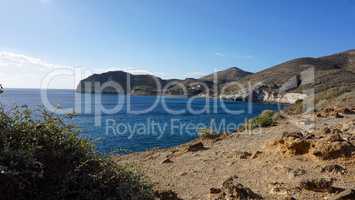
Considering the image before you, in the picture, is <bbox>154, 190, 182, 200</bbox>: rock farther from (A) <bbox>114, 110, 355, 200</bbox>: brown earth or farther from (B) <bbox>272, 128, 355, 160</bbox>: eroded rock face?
(B) <bbox>272, 128, 355, 160</bbox>: eroded rock face

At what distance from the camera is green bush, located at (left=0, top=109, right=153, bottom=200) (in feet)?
19.6

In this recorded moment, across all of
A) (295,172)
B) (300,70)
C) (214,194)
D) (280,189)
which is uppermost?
(300,70)

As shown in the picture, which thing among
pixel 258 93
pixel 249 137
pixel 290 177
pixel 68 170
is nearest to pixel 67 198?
pixel 68 170

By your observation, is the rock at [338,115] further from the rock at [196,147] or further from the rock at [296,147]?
the rock at [296,147]

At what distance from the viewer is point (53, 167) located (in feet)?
21.7

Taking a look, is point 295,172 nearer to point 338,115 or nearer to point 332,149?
point 332,149

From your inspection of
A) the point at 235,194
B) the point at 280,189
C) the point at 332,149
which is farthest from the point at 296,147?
the point at 235,194

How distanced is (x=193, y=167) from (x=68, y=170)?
10.3m

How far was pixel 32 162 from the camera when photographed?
6031 millimetres

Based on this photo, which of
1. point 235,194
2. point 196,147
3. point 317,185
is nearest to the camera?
point 235,194

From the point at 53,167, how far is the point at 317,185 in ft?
24.8

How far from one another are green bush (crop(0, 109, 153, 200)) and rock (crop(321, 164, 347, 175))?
25.7 ft

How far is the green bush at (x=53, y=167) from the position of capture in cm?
597

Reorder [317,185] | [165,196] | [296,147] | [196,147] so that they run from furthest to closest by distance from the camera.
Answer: [196,147], [296,147], [317,185], [165,196]
